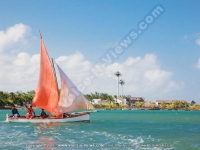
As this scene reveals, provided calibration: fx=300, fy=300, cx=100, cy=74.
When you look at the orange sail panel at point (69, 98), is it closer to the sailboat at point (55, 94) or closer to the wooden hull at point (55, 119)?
the sailboat at point (55, 94)

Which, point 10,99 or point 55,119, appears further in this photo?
point 10,99

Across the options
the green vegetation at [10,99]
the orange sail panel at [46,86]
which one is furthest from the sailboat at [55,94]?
the green vegetation at [10,99]

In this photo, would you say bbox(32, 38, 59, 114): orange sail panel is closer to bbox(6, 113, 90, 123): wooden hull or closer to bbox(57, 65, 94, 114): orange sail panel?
bbox(57, 65, 94, 114): orange sail panel

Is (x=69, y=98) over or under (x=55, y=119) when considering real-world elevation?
over

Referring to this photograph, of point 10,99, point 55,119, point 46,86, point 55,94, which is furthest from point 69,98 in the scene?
point 10,99

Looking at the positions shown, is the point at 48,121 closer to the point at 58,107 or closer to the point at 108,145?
the point at 58,107

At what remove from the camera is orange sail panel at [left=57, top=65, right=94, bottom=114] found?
44.4m

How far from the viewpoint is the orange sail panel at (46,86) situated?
44.4 metres

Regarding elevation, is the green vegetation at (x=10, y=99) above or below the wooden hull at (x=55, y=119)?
above

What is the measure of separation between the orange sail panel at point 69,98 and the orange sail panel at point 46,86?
0.95 meters

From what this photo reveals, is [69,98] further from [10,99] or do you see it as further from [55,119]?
[10,99]

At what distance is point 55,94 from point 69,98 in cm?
219

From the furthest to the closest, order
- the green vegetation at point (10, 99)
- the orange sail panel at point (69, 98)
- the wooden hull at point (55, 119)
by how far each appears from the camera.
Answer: the green vegetation at point (10, 99), the orange sail panel at point (69, 98), the wooden hull at point (55, 119)

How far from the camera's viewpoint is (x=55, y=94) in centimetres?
4475
